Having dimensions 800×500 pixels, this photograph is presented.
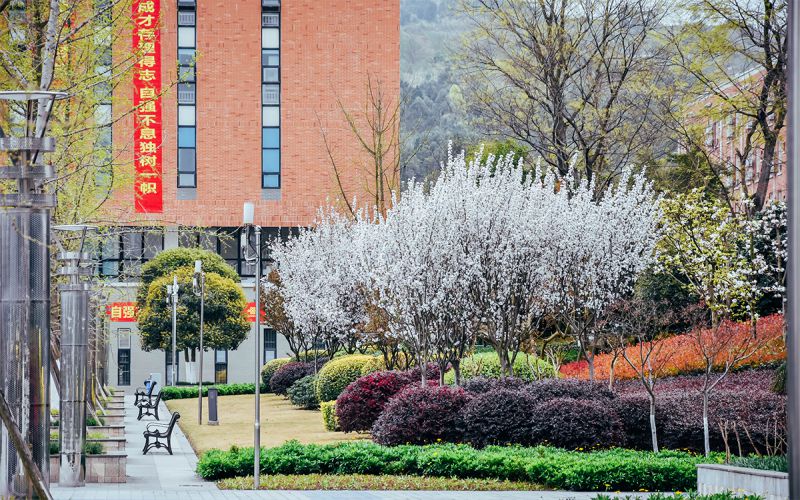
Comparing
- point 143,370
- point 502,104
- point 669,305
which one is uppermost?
point 502,104

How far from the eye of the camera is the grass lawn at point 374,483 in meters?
18.7

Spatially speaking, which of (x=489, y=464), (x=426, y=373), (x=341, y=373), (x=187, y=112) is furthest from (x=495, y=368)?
(x=187, y=112)

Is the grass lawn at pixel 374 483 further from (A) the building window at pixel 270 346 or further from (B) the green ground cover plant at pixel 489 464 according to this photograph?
(A) the building window at pixel 270 346

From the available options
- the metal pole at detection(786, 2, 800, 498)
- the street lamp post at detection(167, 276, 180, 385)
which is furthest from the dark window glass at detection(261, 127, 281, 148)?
the metal pole at detection(786, 2, 800, 498)

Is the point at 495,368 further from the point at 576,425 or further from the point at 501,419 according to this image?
the point at 576,425

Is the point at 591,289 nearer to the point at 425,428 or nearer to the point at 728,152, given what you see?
the point at 425,428

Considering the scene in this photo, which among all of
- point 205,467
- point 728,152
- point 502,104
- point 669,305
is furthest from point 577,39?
point 728,152

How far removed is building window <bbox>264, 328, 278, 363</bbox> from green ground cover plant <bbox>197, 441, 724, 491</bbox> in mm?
43818

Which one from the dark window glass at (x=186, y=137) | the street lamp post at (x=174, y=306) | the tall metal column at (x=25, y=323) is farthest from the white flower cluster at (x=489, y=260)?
the dark window glass at (x=186, y=137)

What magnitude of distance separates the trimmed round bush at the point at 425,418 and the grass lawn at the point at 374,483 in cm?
304

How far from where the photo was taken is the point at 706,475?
50.7 feet

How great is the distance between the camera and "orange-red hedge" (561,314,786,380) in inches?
1083

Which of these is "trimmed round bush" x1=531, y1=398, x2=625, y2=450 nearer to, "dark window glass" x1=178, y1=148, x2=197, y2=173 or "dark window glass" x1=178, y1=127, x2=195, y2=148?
"dark window glass" x1=178, y1=148, x2=197, y2=173

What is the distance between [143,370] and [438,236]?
39.7 metres
